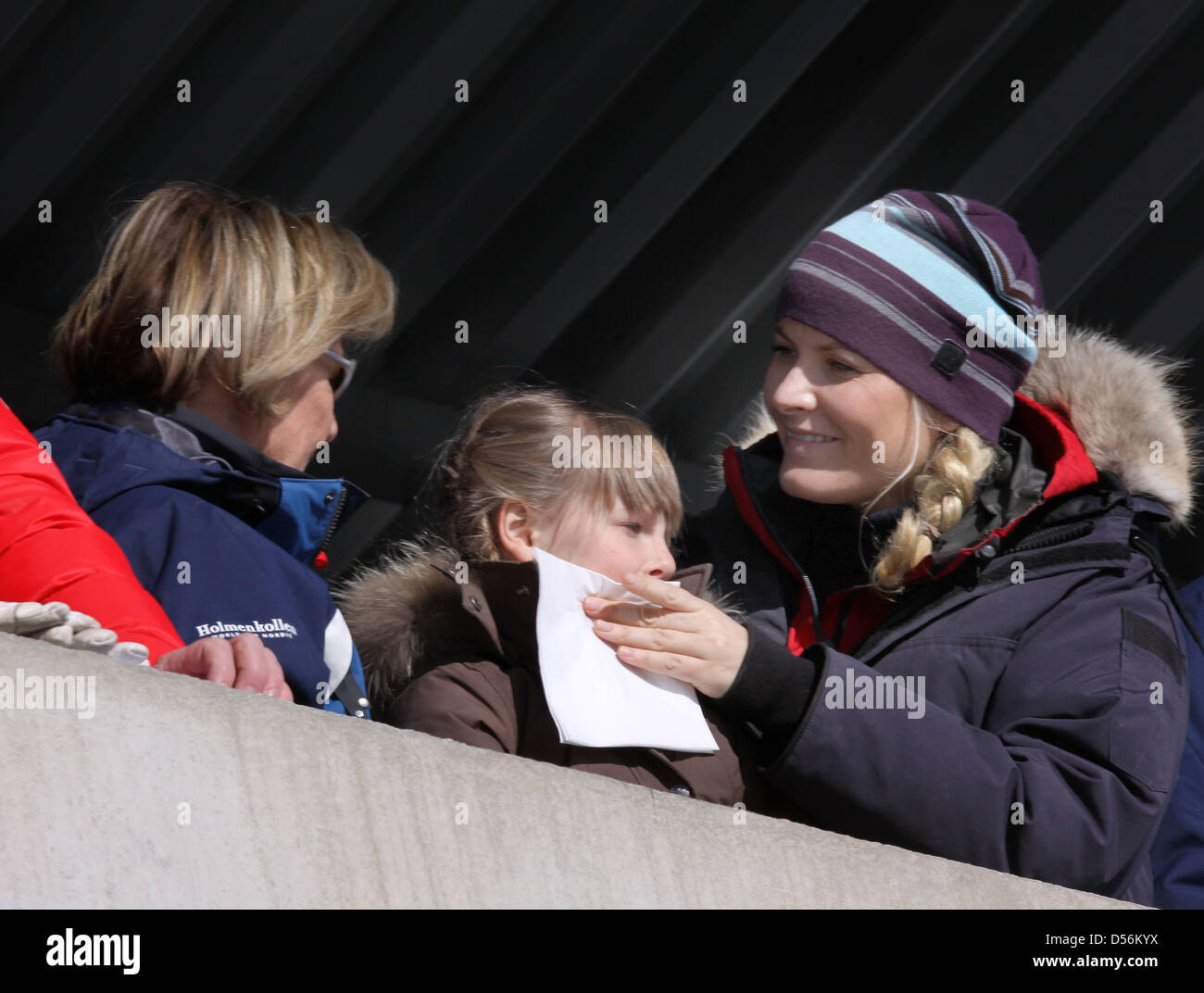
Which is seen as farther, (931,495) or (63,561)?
(931,495)

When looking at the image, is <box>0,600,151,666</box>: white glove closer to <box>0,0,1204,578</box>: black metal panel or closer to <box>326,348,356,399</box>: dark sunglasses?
<box>326,348,356,399</box>: dark sunglasses

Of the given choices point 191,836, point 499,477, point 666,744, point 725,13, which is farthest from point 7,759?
point 725,13

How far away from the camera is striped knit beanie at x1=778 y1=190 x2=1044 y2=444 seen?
198 centimetres

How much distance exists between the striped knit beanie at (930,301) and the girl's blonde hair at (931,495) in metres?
0.03

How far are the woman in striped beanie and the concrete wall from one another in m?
Result: 0.18

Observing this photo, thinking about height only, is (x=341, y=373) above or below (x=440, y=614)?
above

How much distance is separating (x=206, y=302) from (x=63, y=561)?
0.47 m

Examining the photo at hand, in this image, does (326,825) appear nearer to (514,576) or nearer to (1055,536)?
(514,576)

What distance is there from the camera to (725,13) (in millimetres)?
2686

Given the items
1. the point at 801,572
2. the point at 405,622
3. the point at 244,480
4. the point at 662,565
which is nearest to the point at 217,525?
the point at 244,480

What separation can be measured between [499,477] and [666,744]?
456 millimetres

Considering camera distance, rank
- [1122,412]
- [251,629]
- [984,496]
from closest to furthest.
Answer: [251,629] → [984,496] → [1122,412]

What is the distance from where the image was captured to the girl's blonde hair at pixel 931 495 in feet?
6.07

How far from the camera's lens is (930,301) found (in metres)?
1.99
